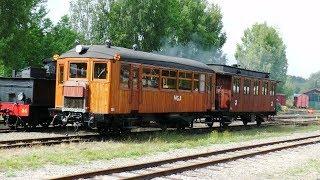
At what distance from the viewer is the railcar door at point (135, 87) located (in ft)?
55.2

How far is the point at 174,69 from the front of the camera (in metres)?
18.9

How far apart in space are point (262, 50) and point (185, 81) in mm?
61022

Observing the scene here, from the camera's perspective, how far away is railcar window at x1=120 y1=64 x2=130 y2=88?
16.4 m

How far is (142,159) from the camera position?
12.0 m

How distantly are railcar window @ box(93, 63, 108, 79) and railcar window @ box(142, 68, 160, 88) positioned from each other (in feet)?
5.45

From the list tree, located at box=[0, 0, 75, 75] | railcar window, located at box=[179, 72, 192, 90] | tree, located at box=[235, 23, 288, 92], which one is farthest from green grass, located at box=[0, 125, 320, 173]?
tree, located at box=[235, 23, 288, 92]

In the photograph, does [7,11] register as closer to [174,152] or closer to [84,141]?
[84,141]

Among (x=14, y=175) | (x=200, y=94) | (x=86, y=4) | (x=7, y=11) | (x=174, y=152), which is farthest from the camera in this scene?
(x=86, y=4)

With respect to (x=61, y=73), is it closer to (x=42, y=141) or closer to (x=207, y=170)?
(x=42, y=141)

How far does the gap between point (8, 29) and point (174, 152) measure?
818 inches

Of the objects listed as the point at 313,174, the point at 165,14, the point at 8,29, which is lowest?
the point at 313,174

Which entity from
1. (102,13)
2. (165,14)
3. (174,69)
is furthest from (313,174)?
(102,13)

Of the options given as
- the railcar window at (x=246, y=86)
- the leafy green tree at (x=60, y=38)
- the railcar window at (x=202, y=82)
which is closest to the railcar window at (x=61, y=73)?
the railcar window at (x=202, y=82)

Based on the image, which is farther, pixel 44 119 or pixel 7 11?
pixel 7 11
